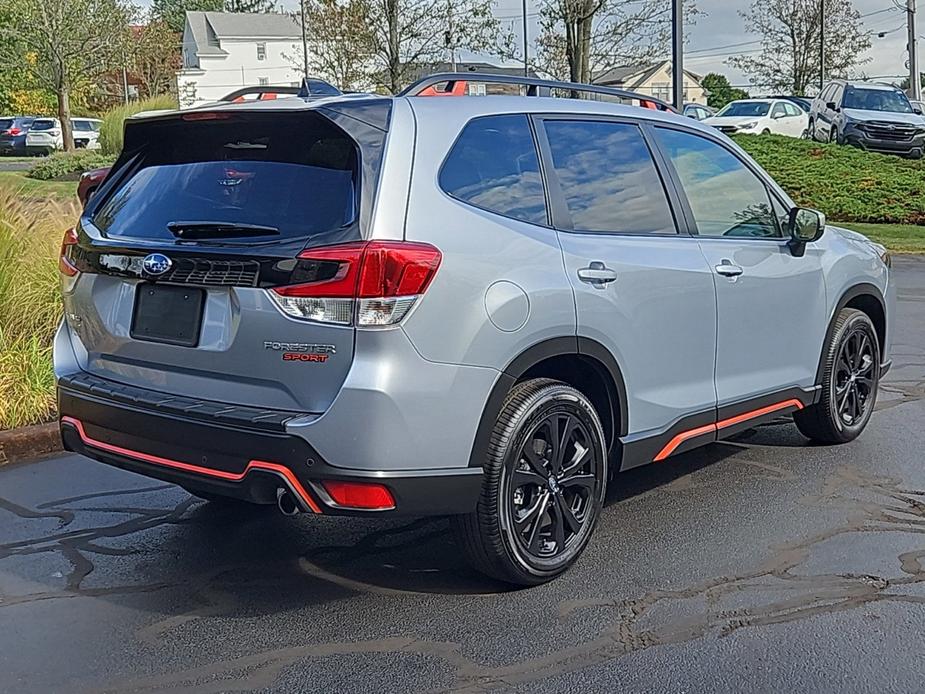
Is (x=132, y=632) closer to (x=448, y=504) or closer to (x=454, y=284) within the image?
(x=448, y=504)

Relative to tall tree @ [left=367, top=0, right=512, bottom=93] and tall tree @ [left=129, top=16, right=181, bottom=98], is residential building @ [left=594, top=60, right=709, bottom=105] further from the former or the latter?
tall tree @ [left=129, top=16, right=181, bottom=98]

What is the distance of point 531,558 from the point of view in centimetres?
425

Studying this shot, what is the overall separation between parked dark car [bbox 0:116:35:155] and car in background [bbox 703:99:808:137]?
28.1 m

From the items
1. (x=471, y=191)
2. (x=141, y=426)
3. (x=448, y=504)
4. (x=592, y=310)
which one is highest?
(x=471, y=191)

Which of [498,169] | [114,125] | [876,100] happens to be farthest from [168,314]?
[876,100]

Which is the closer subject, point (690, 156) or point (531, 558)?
point (531, 558)

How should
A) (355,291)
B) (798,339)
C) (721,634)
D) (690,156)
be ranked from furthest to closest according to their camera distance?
(798,339) < (690,156) < (721,634) < (355,291)

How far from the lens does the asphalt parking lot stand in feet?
12.0

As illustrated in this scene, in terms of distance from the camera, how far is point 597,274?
14.4 ft

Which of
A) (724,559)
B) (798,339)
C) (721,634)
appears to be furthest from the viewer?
(798,339)

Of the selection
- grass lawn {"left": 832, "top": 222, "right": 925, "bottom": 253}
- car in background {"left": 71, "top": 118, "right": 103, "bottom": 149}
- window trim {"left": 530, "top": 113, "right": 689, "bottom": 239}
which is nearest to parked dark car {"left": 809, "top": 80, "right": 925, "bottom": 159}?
grass lawn {"left": 832, "top": 222, "right": 925, "bottom": 253}

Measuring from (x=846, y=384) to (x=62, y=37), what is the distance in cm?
3172

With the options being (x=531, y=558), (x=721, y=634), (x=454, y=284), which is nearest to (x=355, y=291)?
(x=454, y=284)

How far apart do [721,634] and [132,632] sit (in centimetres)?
210
